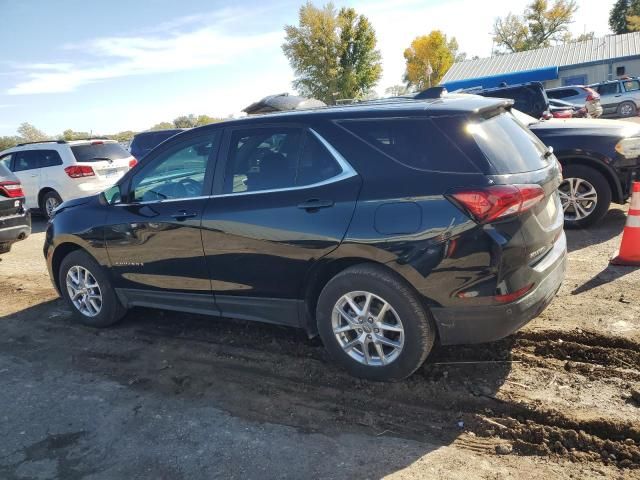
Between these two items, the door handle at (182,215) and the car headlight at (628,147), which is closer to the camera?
the door handle at (182,215)

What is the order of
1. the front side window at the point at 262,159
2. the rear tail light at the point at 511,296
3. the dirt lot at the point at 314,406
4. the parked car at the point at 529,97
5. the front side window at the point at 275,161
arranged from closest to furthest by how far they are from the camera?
the dirt lot at the point at 314,406, the rear tail light at the point at 511,296, the front side window at the point at 275,161, the front side window at the point at 262,159, the parked car at the point at 529,97

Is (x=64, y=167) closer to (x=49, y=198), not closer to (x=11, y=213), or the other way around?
(x=49, y=198)

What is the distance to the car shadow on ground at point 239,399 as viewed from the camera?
9.39 ft

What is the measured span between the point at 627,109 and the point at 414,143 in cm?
2843

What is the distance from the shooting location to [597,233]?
6.36m

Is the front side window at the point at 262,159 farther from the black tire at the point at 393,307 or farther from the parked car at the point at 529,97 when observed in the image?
the parked car at the point at 529,97

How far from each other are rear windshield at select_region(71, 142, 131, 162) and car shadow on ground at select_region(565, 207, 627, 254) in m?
9.57

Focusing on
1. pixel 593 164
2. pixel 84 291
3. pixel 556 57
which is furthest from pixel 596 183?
pixel 556 57

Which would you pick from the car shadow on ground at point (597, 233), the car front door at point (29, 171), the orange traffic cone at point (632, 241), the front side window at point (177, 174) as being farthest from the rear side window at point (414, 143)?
the car front door at point (29, 171)

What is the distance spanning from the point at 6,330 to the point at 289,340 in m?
3.03

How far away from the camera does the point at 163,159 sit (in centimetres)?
426

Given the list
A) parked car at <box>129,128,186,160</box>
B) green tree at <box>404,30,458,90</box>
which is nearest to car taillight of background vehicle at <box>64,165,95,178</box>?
parked car at <box>129,128,186,160</box>

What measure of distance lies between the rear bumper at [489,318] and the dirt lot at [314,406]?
41 cm

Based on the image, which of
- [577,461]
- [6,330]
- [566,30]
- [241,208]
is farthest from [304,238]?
[566,30]
